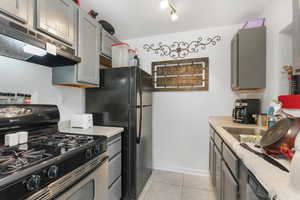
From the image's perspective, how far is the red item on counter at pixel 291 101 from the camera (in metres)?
1.23

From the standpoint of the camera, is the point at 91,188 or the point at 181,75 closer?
the point at 91,188

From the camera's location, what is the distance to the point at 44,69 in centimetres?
148

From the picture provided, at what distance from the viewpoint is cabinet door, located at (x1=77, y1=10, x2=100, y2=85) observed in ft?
4.85

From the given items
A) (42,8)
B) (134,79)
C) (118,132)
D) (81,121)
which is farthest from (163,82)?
(42,8)

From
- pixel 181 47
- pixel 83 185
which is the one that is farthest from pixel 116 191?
pixel 181 47

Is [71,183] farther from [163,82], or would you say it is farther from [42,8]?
[163,82]

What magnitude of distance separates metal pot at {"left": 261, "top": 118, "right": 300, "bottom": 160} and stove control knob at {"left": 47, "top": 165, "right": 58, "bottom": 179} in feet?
4.07

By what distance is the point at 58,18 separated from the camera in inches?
Result: 48.6

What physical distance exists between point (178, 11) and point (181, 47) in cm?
65

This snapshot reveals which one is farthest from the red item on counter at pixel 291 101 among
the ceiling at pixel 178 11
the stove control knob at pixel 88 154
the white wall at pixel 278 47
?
the stove control knob at pixel 88 154

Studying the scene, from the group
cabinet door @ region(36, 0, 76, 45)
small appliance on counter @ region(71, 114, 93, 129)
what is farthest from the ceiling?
small appliance on counter @ region(71, 114, 93, 129)

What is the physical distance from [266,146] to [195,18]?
75.7 inches

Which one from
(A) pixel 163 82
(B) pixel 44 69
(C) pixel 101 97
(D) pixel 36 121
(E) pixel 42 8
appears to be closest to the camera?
(E) pixel 42 8

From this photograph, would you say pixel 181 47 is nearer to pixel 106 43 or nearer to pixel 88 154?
pixel 106 43
